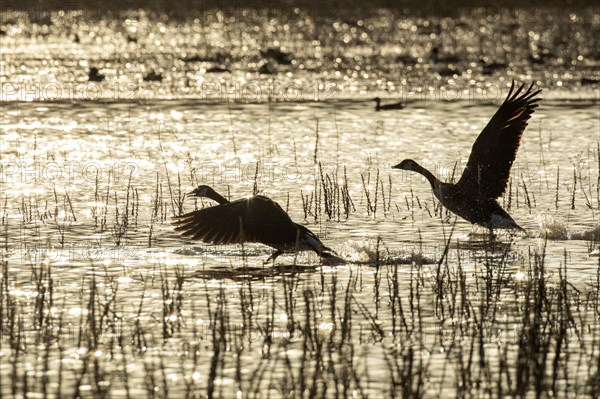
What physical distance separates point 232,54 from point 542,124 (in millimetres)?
18793

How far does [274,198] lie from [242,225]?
425cm

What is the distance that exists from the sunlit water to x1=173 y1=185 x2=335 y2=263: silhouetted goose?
0.22 m

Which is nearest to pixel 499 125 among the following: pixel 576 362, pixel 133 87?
pixel 576 362

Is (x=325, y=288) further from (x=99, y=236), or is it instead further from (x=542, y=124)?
(x=542, y=124)

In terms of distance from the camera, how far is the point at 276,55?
126 feet

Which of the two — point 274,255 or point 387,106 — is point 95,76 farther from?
point 274,255

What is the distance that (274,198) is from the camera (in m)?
16.2

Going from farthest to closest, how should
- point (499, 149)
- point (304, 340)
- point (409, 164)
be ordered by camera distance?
point (409, 164)
point (499, 149)
point (304, 340)

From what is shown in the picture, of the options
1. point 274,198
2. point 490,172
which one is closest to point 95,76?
point 274,198

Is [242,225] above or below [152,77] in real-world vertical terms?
below

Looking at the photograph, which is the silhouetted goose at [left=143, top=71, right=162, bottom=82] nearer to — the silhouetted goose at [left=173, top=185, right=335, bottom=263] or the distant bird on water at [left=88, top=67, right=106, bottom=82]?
the distant bird on water at [left=88, top=67, right=106, bottom=82]

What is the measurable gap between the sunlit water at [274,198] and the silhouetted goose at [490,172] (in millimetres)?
288

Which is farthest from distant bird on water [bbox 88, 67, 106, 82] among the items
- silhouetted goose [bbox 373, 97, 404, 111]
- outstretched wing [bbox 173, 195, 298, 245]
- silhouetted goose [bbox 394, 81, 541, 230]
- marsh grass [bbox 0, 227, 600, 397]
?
marsh grass [bbox 0, 227, 600, 397]

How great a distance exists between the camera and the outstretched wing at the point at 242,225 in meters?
12.0
